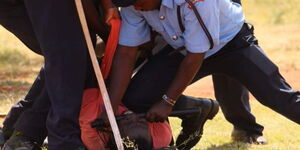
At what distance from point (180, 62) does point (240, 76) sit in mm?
421

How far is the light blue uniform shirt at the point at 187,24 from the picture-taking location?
14.4 ft

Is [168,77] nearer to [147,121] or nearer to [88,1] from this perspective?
[147,121]

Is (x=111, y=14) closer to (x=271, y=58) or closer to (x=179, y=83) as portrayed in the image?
(x=179, y=83)

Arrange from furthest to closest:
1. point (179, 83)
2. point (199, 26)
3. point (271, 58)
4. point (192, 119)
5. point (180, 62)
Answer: point (271, 58), point (192, 119), point (180, 62), point (179, 83), point (199, 26)

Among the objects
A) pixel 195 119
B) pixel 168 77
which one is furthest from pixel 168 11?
pixel 195 119

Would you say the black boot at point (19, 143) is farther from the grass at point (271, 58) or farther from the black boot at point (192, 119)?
the grass at point (271, 58)

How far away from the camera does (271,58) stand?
11.2 meters

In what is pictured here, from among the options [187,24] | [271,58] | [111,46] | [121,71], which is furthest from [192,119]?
[271,58]

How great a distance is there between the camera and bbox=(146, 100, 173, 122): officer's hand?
4609 mm

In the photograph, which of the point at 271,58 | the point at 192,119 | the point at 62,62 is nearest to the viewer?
the point at 62,62

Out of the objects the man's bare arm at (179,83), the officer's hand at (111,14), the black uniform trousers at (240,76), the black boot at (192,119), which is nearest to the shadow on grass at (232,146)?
the black boot at (192,119)

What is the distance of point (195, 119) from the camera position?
5176 millimetres

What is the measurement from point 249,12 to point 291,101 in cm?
1170

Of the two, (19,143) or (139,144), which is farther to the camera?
(19,143)
